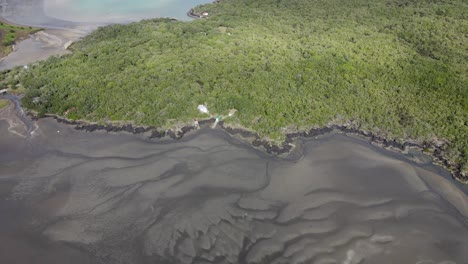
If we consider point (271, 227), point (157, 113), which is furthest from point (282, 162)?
point (157, 113)

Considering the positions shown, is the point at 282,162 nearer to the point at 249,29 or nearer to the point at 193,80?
the point at 193,80

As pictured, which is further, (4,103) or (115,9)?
(115,9)

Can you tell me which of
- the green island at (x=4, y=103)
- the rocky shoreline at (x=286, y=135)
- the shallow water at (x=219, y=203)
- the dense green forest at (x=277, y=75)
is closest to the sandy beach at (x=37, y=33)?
the dense green forest at (x=277, y=75)

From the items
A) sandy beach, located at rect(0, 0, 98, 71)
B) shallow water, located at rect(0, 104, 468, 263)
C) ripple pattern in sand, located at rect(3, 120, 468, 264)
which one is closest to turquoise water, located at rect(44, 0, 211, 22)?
sandy beach, located at rect(0, 0, 98, 71)

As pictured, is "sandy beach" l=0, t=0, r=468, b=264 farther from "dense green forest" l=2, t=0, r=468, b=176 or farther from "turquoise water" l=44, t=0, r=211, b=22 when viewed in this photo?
"turquoise water" l=44, t=0, r=211, b=22

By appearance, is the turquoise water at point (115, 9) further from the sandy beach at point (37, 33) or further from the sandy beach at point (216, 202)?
the sandy beach at point (216, 202)

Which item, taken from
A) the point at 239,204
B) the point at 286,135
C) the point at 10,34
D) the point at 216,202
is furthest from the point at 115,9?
the point at 239,204

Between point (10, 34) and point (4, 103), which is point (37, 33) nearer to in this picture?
point (10, 34)
